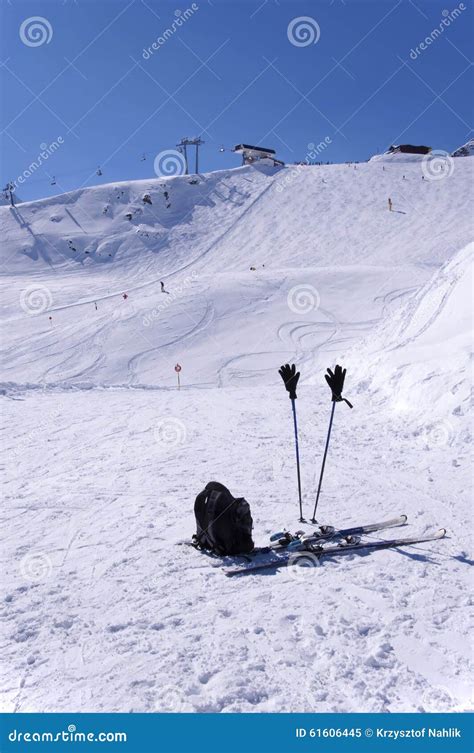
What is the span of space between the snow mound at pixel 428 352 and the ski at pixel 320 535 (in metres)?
3.72

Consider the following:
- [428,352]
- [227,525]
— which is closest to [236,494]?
[227,525]

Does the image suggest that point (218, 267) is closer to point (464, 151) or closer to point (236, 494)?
point (236, 494)

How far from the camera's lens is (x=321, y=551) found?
575 centimetres

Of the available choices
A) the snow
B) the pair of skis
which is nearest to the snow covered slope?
the pair of skis

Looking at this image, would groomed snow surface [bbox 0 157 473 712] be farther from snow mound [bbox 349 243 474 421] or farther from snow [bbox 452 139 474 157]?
snow [bbox 452 139 474 157]

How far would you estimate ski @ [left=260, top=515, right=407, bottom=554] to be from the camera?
19.2ft

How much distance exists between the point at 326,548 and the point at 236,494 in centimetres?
210

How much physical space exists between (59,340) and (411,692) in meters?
24.1

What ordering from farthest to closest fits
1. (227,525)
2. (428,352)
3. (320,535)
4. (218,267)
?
(218,267) < (428,352) < (320,535) < (227,525)

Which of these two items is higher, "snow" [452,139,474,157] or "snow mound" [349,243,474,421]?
"snow" [452,139,474,157]

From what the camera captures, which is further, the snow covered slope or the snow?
the snow

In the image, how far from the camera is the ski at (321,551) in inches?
217

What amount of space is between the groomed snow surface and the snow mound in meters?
0.06
